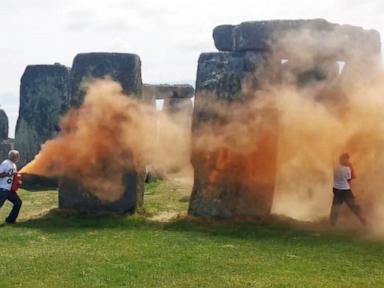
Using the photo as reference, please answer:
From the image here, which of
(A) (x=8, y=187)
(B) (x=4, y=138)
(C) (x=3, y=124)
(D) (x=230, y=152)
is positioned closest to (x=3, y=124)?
(C) (x=3, y=124)

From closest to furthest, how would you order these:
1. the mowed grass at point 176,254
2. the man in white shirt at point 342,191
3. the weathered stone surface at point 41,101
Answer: the mowed grass at point 176,254, the man in white shirt at point 342,191, the weathered stone surface at point 41,101

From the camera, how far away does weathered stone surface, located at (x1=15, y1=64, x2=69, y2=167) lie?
75.7 ft

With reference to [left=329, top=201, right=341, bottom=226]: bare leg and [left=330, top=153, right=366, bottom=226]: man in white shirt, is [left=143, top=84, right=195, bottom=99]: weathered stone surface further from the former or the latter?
[left=329, top=201, right=341, bottom=226]: bare leg

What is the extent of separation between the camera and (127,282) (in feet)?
31.3

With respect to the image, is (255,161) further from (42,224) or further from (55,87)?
(55,87)

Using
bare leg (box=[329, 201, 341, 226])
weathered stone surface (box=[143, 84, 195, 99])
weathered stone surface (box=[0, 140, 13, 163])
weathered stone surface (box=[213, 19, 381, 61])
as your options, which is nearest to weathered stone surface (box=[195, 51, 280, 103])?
weathered stone surface (box=[213, 19, 381, 61])

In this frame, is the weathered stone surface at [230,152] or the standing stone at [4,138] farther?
the standing stone at [4,138]

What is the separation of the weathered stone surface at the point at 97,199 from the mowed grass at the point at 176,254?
388 mm

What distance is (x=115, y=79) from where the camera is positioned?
50.5ft

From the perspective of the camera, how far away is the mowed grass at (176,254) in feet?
31.6

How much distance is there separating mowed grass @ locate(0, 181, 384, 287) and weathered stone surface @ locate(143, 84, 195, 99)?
435 inches

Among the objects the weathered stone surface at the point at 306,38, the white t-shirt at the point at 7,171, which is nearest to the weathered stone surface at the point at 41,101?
the white t-shirt at the point at 7,171

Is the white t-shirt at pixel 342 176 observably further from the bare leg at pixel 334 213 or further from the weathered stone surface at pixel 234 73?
the weathered stone surface at pixel 234 73

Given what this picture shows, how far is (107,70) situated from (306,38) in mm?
4542
